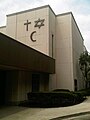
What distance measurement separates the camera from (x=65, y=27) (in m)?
25.9

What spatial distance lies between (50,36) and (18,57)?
1132 cm

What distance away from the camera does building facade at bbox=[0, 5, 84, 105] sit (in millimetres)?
23688

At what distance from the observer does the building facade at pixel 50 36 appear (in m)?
23.7

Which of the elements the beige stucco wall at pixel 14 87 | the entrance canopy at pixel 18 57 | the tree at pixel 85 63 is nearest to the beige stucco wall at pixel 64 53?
the tree at pixel 85 63

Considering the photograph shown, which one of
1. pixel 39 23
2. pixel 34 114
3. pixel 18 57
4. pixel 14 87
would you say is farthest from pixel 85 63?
Answer: pixel 34 114

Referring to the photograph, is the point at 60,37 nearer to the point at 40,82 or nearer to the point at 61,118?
the point at 40,82

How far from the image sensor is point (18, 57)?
13.0 metres

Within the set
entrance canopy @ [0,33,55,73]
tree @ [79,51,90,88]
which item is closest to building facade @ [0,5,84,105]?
tree @ [79,51,90,88]

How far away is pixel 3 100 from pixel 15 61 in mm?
5424

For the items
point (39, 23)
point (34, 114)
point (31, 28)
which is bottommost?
point (34, 114)

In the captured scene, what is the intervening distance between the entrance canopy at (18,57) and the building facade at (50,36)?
574 cm

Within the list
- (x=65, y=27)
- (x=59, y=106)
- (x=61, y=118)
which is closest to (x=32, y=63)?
(x=59, y=106)

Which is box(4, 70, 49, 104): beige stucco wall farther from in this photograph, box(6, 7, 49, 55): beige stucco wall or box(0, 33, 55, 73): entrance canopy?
box(6, 7, 49, 55): beige stucco wall

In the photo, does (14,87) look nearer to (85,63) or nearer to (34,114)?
(34,114)
